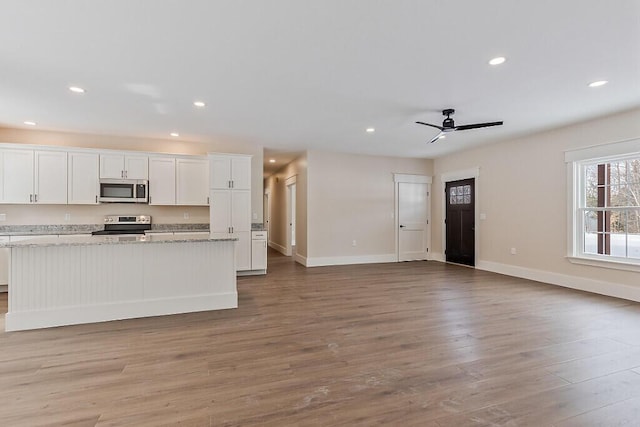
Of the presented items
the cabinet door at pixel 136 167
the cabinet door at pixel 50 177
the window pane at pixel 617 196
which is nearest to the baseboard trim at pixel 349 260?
the cabinet door at pixel 136 167

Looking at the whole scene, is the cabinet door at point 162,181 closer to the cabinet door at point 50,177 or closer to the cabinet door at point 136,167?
the cabinet door at point 136,167

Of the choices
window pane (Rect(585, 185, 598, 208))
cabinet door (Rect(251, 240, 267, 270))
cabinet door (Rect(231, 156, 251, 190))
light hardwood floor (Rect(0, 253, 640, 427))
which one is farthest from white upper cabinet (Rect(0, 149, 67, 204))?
window pane (Rect(585, 185, 598, 208))

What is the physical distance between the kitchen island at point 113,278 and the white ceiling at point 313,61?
5.76 ft

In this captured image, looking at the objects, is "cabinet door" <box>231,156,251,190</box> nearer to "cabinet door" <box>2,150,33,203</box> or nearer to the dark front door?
"cabinet door" <box>2,150,33,203</box>

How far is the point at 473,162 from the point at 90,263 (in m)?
6.93

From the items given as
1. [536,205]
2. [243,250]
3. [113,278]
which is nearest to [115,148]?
[243,250]

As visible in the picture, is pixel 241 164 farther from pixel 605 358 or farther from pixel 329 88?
pixel 605 358

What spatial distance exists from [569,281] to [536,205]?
1.34m

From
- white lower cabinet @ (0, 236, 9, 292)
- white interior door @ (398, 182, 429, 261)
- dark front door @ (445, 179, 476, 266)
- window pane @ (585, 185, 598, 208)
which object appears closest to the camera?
white lower cabinet @ (0, 236, 9, 292)

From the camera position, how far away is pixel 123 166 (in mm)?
5230

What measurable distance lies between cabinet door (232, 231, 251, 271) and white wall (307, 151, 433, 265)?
146cm

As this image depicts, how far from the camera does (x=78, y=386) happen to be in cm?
202

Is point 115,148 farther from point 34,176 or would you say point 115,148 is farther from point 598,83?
point 598,83

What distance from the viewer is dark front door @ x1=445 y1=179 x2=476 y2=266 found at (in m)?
6.64
